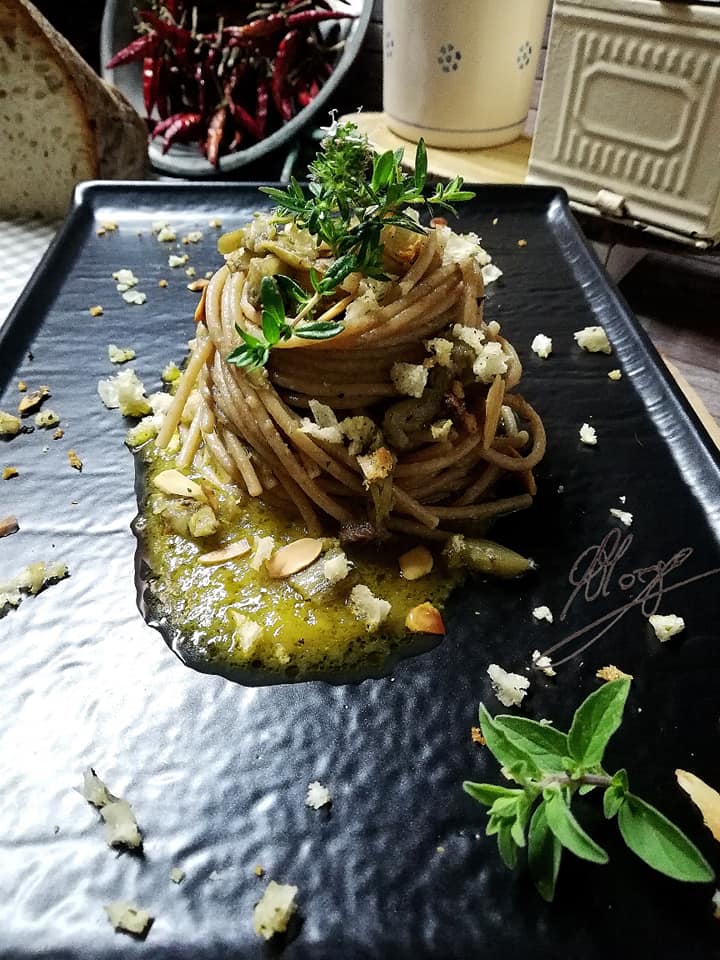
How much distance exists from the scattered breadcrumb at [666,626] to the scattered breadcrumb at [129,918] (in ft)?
4.41

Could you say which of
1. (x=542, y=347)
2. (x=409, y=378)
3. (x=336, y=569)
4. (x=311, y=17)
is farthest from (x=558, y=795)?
(x=311, y=17)

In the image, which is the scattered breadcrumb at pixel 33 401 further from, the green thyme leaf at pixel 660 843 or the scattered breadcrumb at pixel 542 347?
the green thyme leaf at pixel 660 843

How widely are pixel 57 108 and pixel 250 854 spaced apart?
12.6 ft

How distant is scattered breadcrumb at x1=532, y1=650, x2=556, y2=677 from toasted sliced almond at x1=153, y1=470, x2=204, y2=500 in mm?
1095

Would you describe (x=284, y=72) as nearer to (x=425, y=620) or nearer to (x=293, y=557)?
(x=293, y=557)

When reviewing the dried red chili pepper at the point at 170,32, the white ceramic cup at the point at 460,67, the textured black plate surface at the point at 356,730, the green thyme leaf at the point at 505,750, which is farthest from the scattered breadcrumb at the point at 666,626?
the dried red chili pepper at the point at 170,32

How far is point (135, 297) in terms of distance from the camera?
130 inches

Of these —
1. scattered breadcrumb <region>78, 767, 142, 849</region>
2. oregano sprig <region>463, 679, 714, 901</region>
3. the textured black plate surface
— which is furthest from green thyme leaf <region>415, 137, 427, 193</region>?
scattered breadcrumb <region>78, 767, 142, 849</region>

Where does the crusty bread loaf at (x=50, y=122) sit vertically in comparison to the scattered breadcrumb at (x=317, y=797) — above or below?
above

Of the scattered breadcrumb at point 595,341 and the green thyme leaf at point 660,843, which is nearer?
the green thyme leaf at point 660,843

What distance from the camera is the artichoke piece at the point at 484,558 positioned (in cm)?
231

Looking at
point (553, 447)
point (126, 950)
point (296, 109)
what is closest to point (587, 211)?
point (553, 447)

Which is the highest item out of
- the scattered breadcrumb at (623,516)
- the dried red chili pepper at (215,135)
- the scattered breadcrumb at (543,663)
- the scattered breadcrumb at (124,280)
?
the dried red chili pepper at (215,135)

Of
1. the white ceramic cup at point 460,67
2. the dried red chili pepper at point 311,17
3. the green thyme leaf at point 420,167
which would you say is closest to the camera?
the green thyme leaf at point 420,167
